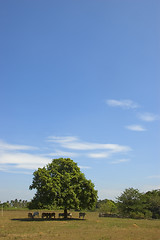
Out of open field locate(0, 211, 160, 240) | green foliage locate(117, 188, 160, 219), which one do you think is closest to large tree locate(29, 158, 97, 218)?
open field locate(0, 211, 160, 240)

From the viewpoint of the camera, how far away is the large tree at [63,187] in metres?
42.9

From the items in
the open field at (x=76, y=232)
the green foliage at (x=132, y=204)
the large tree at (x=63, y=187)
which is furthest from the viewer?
the green foliage at (x=132, y=204)

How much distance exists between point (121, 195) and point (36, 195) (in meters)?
31.2

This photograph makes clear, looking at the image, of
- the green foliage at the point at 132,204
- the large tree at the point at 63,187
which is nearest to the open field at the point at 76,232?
the large tree at the point at 63,187

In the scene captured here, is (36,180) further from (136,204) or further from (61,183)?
(136,204)

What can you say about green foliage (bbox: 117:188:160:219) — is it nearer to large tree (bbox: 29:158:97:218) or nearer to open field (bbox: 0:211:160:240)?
large tree (bbox: 29:158:97:218)

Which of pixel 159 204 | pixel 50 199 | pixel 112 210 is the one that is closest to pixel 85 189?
Result: pixel 50 199

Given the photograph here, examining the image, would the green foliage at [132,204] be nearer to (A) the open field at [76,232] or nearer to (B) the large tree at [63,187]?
(B) the large tree at [63,187]

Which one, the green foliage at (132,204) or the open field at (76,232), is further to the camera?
the green foliage at (132,204)

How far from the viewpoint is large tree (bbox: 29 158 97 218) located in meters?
42.9

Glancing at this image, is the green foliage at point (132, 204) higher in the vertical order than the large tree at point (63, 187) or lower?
lower

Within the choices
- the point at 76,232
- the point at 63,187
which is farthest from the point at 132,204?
the point at 76,232

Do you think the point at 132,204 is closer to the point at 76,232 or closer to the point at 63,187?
the point at 63,187

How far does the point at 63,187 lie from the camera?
148 ft
